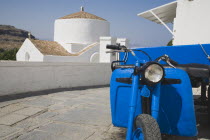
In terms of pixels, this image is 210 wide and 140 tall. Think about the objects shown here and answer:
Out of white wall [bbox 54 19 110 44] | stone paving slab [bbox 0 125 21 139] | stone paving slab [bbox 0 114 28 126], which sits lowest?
stone paving slab [bbox 0 125 21 139]

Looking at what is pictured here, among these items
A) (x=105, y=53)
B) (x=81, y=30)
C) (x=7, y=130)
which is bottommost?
(x=7, y=130)

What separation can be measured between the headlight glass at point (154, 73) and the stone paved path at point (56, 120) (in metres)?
1.35

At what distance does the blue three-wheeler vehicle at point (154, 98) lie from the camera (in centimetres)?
213

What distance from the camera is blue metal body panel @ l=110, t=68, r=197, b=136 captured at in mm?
2467

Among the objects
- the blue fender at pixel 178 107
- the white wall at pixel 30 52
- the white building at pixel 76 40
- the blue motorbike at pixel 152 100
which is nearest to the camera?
the blue motorbike at pixel 152 100

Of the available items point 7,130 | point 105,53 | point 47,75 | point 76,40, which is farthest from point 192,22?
point 76,40

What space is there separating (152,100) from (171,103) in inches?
18.1

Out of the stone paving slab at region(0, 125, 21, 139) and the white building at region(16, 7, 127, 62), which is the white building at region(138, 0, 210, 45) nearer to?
the stone paving slab at region(0, 125, 21, 139)

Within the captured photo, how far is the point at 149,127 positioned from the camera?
1.98 m

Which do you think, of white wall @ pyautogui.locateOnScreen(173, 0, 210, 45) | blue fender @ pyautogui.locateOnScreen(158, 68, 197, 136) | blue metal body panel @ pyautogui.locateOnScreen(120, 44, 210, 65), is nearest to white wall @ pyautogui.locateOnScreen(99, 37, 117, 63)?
white wall @ pyautogui.locateOnScreen(173, 0, 210, 45)

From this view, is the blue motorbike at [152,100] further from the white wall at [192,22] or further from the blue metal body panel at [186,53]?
the white wall at [192,22]

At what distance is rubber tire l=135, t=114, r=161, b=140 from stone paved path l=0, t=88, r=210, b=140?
1.18 meters

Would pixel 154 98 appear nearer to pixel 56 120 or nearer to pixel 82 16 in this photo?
pixel 56 120

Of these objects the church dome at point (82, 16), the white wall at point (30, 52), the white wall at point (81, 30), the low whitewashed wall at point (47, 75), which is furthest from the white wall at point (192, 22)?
the church dome at point (82, 16)
